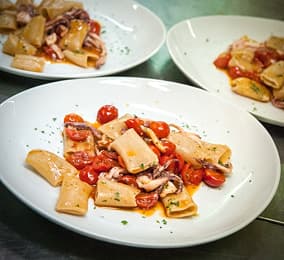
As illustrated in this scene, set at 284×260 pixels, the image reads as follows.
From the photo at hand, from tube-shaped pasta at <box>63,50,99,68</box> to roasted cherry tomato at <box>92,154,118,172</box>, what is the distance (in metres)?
0.63

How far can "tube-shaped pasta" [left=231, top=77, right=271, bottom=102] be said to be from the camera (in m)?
2.28

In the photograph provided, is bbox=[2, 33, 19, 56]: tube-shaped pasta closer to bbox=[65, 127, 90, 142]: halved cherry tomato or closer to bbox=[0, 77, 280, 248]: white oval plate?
bbox=[0, 77, 280, 248]: white oval plate

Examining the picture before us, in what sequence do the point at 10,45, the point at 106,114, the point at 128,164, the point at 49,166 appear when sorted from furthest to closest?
the point at 10,45 < the point at 106,114 < the point at 128,164 < the point at 49,166

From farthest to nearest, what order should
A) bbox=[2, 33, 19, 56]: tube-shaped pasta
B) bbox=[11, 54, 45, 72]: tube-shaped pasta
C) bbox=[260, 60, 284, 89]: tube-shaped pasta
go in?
bbox=[260, 60, 284, 89]: tube-shaped pasta, bbox=[2, 33, 19, 56]: tube-shaped pasta, bbox=[11, 54, 45, 72]: tube-shaped pasta

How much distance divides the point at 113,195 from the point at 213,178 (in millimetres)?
366

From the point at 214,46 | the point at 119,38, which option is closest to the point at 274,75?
the point at 214,46

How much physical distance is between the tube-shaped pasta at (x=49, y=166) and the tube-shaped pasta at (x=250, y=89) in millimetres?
939

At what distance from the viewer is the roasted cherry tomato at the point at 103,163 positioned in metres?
1.70

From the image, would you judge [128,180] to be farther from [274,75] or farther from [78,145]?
[274,75]

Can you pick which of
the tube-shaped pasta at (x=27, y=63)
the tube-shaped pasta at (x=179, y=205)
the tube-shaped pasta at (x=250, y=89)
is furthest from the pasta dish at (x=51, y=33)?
the tube-shaped pasta at (x=179, y=205)

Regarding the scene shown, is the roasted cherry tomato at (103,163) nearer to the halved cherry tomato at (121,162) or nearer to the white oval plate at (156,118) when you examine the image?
the halved cherry tomato at (121,162)

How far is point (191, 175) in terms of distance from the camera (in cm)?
175

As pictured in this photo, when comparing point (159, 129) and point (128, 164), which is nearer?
point (128, 164)

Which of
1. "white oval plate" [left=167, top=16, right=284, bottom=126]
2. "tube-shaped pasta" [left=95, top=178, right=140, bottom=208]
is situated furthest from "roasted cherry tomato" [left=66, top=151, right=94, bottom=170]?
"white oval plate" [left=167, top=16, right=284, bottom=126]
